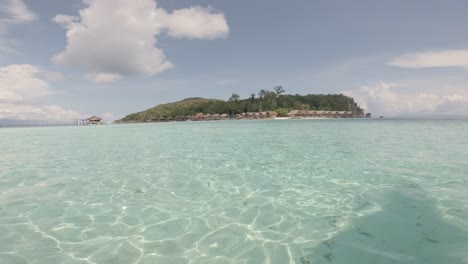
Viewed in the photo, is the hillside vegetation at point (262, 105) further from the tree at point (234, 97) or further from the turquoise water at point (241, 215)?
the turquoise water at point (241, 215)

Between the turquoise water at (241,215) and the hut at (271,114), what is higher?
the hut at (271,114)

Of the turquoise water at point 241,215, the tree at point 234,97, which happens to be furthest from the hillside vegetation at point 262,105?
the turquoise water at point 241,215

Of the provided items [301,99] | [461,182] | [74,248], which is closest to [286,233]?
[74,248]

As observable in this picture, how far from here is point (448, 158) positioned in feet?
30.2

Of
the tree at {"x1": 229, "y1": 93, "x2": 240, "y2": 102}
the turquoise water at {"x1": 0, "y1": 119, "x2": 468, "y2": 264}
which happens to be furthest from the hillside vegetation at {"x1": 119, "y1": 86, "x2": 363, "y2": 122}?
the turquoise water at {"x1": 0, "y1": 119, "x2": 468, "y2": 264}

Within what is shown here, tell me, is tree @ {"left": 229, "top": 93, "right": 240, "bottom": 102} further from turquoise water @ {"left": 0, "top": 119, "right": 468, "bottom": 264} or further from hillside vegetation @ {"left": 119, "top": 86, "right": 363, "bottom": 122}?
turquoise water @ {"left": 0, "top": 119, "right": 468, "bottom": 264}

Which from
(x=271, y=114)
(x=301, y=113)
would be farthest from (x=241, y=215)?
(x=301, y=113)

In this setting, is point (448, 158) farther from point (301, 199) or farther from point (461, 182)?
point (301, 199)

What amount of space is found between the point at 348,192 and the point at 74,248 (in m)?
5.09

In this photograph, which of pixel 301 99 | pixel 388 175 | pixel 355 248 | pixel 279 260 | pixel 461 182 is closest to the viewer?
pixel 279 260

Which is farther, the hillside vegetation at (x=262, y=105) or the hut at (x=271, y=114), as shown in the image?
the hillside vegetation at (x=262, y=105)

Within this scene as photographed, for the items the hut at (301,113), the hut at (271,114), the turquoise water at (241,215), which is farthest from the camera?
the hut at (301,113)

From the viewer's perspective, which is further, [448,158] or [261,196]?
[448,158]

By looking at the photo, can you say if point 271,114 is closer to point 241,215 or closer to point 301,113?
point 301,113
